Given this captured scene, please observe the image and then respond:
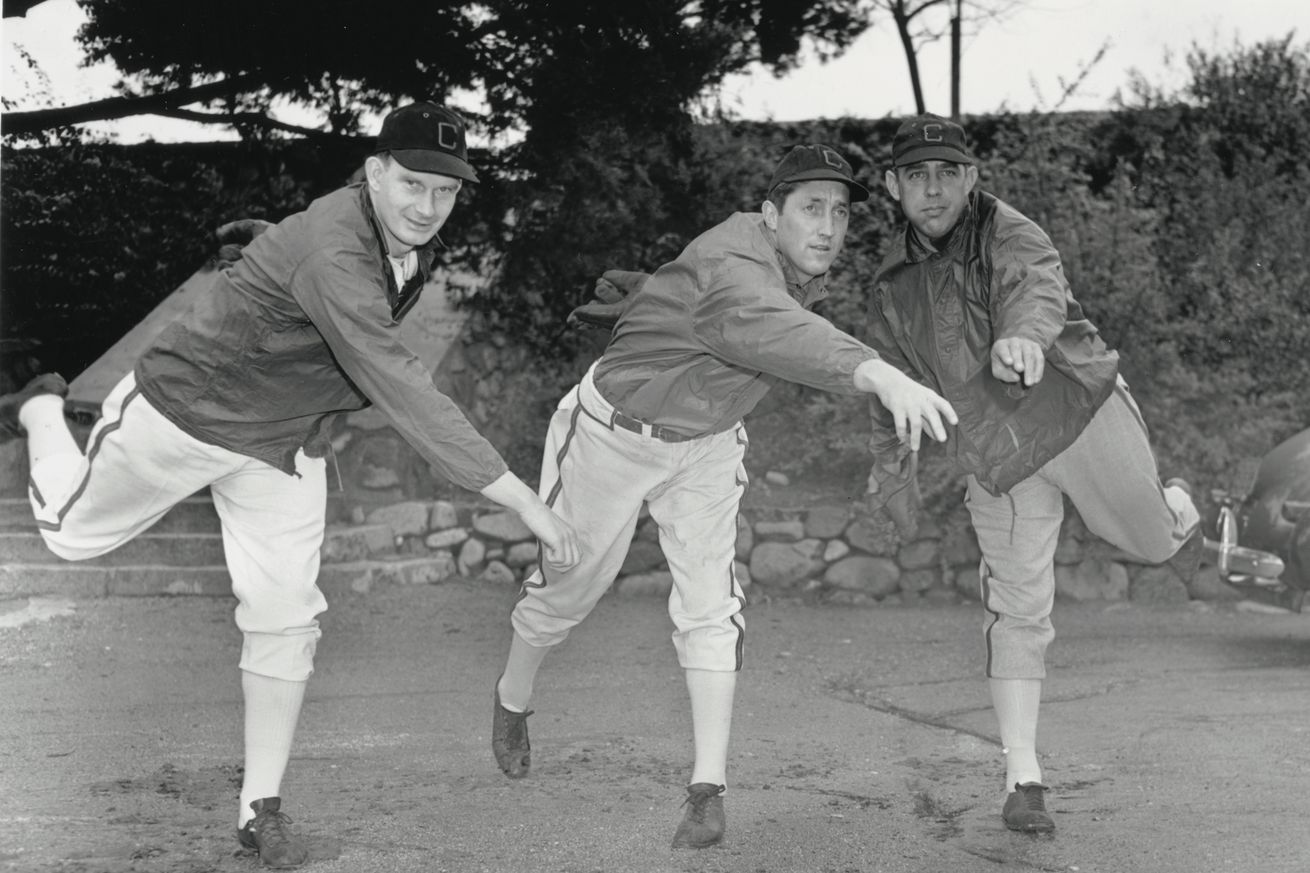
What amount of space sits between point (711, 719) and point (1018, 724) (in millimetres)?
954

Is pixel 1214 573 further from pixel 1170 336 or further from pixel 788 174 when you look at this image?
pixel 788 174

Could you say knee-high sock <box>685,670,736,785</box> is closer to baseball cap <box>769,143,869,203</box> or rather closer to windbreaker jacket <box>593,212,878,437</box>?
windbreaker jacket <box>593,212,878,437</box>

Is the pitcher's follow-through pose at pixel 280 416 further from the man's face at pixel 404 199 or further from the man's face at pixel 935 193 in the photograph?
the man's face at pixel 935 193

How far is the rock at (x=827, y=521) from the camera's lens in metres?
9.86

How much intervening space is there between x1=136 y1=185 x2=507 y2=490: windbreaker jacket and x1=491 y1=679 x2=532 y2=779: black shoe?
48.0 inches

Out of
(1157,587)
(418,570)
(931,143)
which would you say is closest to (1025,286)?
(931,143)

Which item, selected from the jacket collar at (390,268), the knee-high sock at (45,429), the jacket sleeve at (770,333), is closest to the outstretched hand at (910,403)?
the jacket sleeve at (770,333)

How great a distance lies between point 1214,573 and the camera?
32.0 feet

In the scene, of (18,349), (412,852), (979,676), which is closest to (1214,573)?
(979,676)

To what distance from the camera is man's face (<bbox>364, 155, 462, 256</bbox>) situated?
398 cm

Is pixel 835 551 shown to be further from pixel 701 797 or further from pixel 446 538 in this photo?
pixel 701 797

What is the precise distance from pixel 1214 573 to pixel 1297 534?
7.79 ft

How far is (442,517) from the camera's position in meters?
10.1

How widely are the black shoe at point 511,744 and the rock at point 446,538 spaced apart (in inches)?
206
